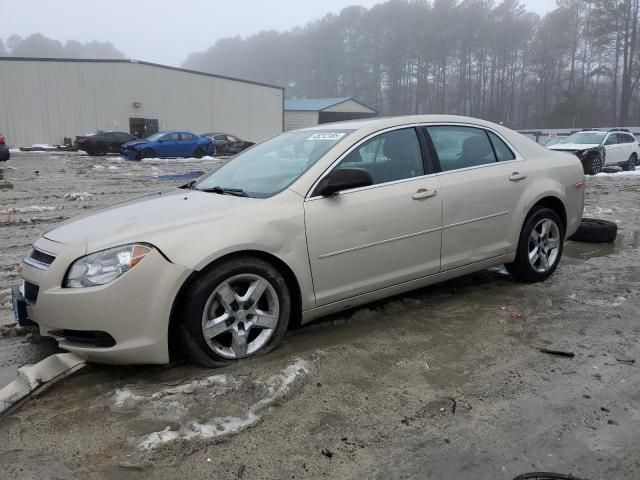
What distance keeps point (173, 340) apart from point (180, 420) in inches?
23.9

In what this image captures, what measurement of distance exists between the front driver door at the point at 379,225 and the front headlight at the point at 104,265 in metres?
1.08

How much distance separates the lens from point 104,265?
3059 millimetres

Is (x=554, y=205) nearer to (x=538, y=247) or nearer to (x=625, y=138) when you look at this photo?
(x=538, y=247)

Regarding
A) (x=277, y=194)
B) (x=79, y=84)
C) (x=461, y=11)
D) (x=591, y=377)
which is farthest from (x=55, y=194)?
(x=461, y=11)

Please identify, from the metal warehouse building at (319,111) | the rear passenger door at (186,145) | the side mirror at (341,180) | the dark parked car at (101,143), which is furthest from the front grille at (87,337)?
the metal warehouse building at (319,111)

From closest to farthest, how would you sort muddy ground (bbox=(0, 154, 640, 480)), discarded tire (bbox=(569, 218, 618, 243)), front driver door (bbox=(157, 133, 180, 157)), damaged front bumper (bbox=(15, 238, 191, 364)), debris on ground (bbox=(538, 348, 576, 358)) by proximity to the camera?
muddy ground (bbox=(0, 154, 640, 480)) < damaged front bumper (bbox=(15, 238, 191, 364)) < debris on ground (bbox=(538, 348, 576, 358)) < discarded tire (bbox=(569, 218, 618, 243)) < front driver door (bbox=(157, 133, 180, 157))

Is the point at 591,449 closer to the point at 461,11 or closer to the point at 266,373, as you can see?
the point at 266,373

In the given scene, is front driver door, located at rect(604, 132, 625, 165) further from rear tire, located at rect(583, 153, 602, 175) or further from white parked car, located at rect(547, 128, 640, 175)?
rear tire, located at rect(583, 153, 602, 175)

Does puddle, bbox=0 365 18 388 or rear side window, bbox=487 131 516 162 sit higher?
rear side window, bbox=487 131 516 162

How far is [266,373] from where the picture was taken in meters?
3.25

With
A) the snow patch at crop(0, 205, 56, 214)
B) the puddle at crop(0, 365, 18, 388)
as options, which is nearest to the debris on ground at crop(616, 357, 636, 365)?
the puddle at crop(0, 365, 18, 388)

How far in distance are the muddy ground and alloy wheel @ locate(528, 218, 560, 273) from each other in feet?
2.02

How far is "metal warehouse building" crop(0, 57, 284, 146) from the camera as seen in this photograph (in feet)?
117

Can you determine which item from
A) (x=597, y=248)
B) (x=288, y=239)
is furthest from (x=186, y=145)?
(x=288, y=239)
